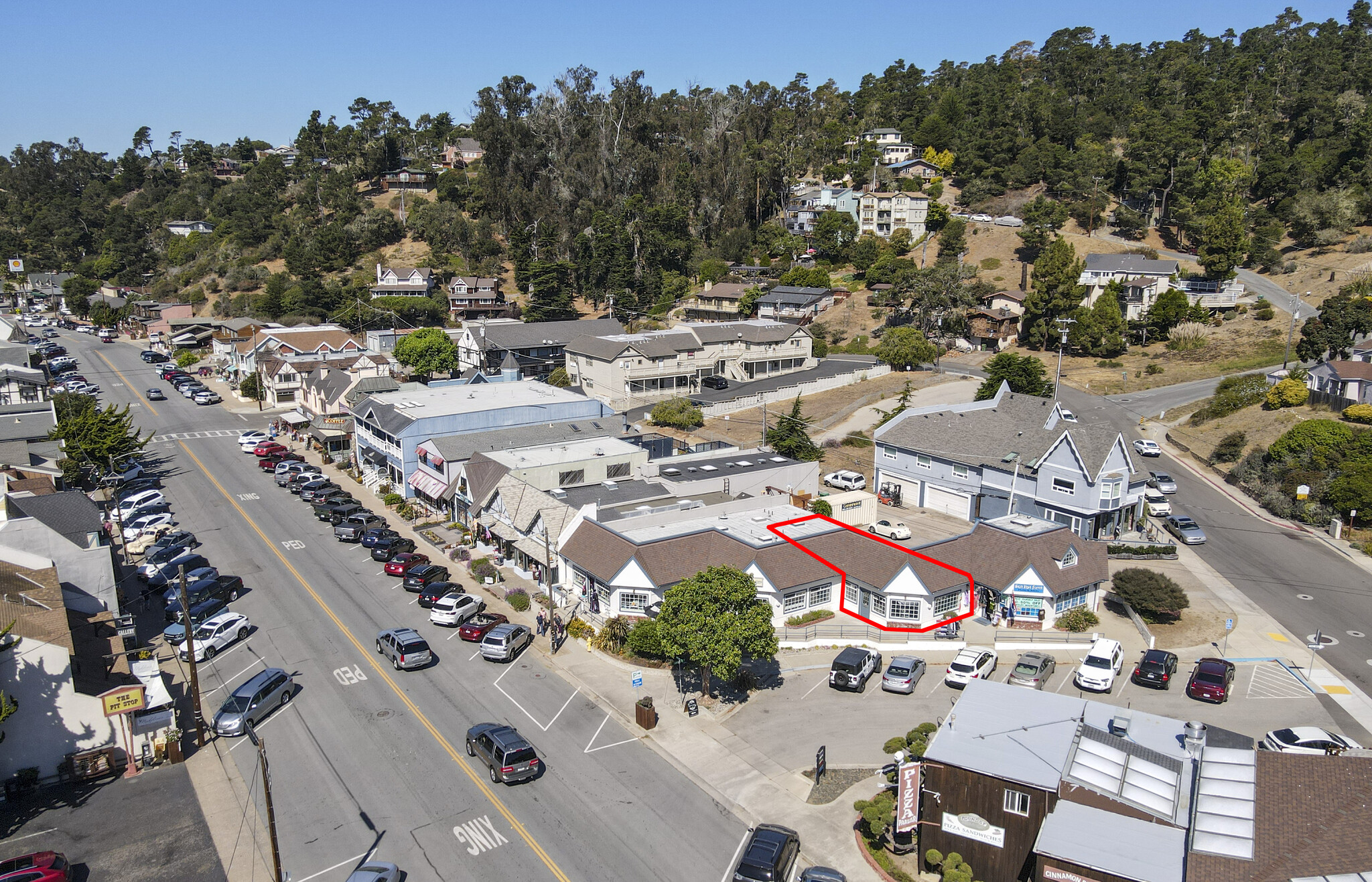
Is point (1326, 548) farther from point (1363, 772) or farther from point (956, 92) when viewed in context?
point (956, 92)

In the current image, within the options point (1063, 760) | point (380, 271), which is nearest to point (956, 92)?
point (380, 271)

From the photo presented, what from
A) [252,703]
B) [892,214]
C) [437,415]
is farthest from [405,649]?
[892,214]

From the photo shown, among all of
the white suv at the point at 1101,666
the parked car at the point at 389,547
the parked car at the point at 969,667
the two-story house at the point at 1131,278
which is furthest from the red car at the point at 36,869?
the two-story house at the point at 1131,278

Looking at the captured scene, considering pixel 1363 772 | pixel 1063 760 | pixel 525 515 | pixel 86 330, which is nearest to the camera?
pixel 1363 772

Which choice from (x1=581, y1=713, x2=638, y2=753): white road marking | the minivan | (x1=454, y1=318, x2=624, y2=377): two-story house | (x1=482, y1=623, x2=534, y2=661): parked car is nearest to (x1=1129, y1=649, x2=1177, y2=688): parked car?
(x1=581, y1=713, x2=638, y2=753): white road marking

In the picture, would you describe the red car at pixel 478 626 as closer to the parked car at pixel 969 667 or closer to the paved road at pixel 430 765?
the paved road at pixel 430 765

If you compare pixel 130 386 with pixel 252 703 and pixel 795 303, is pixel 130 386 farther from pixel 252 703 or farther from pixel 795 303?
pixel 252 703
